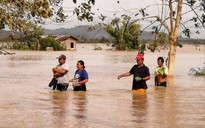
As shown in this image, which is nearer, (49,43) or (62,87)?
(62,87)

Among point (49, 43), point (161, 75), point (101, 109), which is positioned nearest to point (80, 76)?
point (101, 109)

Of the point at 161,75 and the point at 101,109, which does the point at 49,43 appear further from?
the point at 101,109

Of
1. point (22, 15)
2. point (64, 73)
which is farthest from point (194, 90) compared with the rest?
point (22, 15)

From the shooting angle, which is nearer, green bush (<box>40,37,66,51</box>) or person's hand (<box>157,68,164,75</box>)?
person's hand (<box>157,68,164,75</box>)

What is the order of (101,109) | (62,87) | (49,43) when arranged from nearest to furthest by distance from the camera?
(101,109) < (62,87) < (49,43)

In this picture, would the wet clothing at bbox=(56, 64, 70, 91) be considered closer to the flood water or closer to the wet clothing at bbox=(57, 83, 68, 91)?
the wet clothing at bbox=(57, 83, 68, 91)

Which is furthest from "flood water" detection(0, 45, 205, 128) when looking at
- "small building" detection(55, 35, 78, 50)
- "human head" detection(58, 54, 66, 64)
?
"small building" detection(55, 35, 78, 50)

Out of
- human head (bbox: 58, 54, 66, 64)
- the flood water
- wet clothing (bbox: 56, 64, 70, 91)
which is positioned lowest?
the flood water

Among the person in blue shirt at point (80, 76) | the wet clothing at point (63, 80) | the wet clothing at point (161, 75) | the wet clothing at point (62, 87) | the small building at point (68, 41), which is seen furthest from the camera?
the small building at point (68, 41)

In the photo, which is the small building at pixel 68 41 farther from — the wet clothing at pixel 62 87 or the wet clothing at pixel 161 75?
the wet clothing at pixel 62 87

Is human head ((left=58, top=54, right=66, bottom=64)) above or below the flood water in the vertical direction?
above

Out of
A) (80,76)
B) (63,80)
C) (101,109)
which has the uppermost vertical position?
(80,76)

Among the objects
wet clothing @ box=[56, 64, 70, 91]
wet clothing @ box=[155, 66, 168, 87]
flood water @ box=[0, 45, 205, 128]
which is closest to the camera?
flood water @ box=[0, 45, 205, 128]

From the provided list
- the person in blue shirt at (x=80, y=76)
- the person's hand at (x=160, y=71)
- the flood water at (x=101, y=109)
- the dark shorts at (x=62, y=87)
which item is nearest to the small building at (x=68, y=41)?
the flood water at (x=101, y=109)
